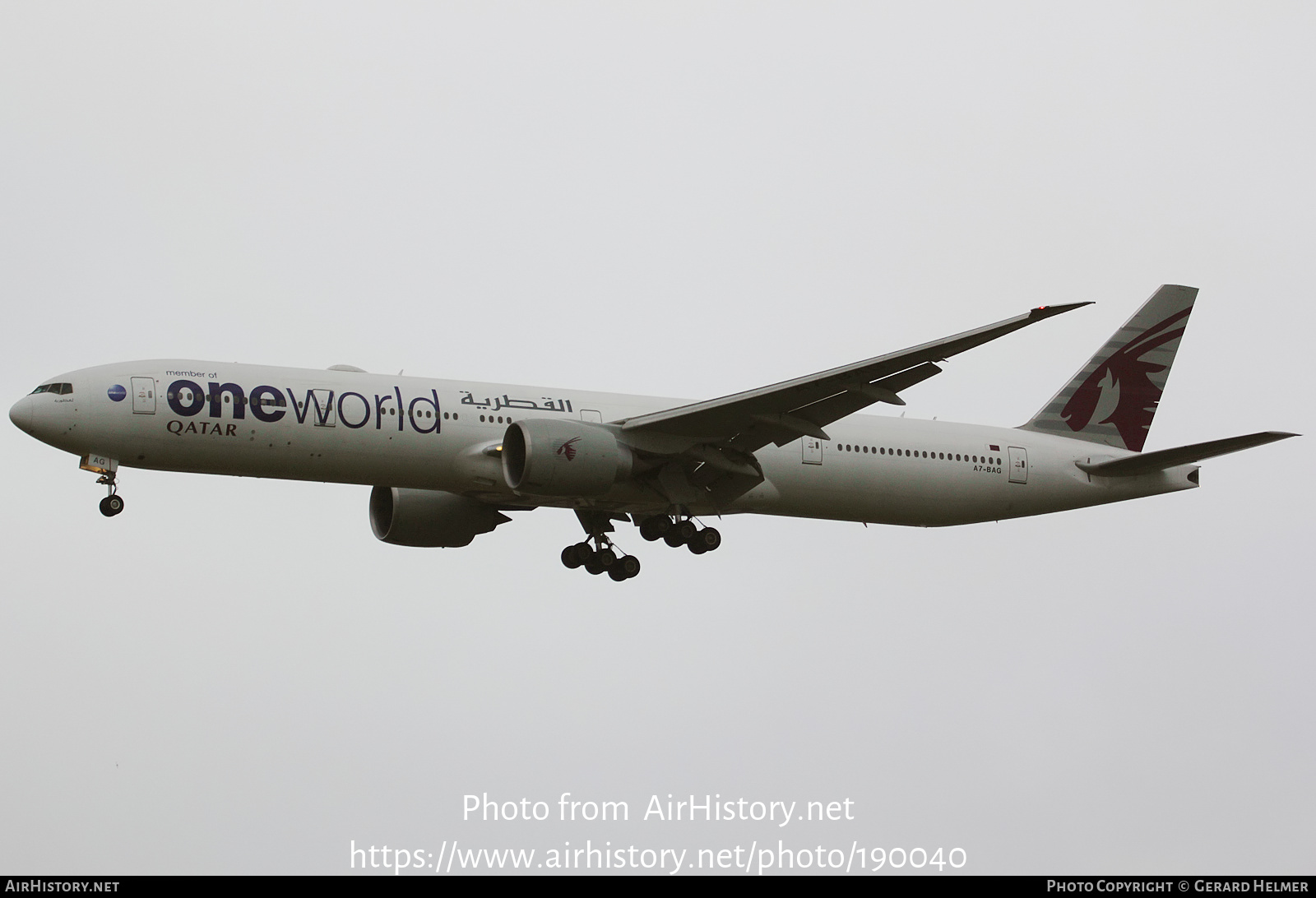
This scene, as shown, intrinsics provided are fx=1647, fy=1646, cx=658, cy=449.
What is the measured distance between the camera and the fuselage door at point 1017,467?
37375 millimetres

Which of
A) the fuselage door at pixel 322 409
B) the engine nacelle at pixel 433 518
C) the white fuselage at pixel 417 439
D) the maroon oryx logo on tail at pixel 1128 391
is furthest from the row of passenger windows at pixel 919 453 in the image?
the fuselage door at pixel 322 409

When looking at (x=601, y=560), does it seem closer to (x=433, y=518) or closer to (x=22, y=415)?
(x=433, y=518)

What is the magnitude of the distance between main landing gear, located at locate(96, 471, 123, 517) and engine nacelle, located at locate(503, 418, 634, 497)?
24.0 ft

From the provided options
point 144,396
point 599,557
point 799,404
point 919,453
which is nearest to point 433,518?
point 599,557

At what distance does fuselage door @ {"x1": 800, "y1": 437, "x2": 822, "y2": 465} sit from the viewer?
115 ft

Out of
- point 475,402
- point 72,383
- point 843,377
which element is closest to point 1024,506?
point 843,377

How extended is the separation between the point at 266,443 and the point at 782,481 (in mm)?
10741

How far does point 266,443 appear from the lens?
31.0 meters

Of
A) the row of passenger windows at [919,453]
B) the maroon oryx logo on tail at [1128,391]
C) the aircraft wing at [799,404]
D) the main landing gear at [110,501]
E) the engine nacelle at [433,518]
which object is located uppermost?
the maroon oryx logo on tail at [1128,391]

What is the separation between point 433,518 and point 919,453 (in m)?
11.0

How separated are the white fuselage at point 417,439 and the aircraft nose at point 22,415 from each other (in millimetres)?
34

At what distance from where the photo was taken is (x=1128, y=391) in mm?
39781

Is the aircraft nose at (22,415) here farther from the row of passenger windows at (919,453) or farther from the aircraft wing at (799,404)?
the row of passenger windows at (919,453)

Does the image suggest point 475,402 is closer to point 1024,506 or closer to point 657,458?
point 657,458
